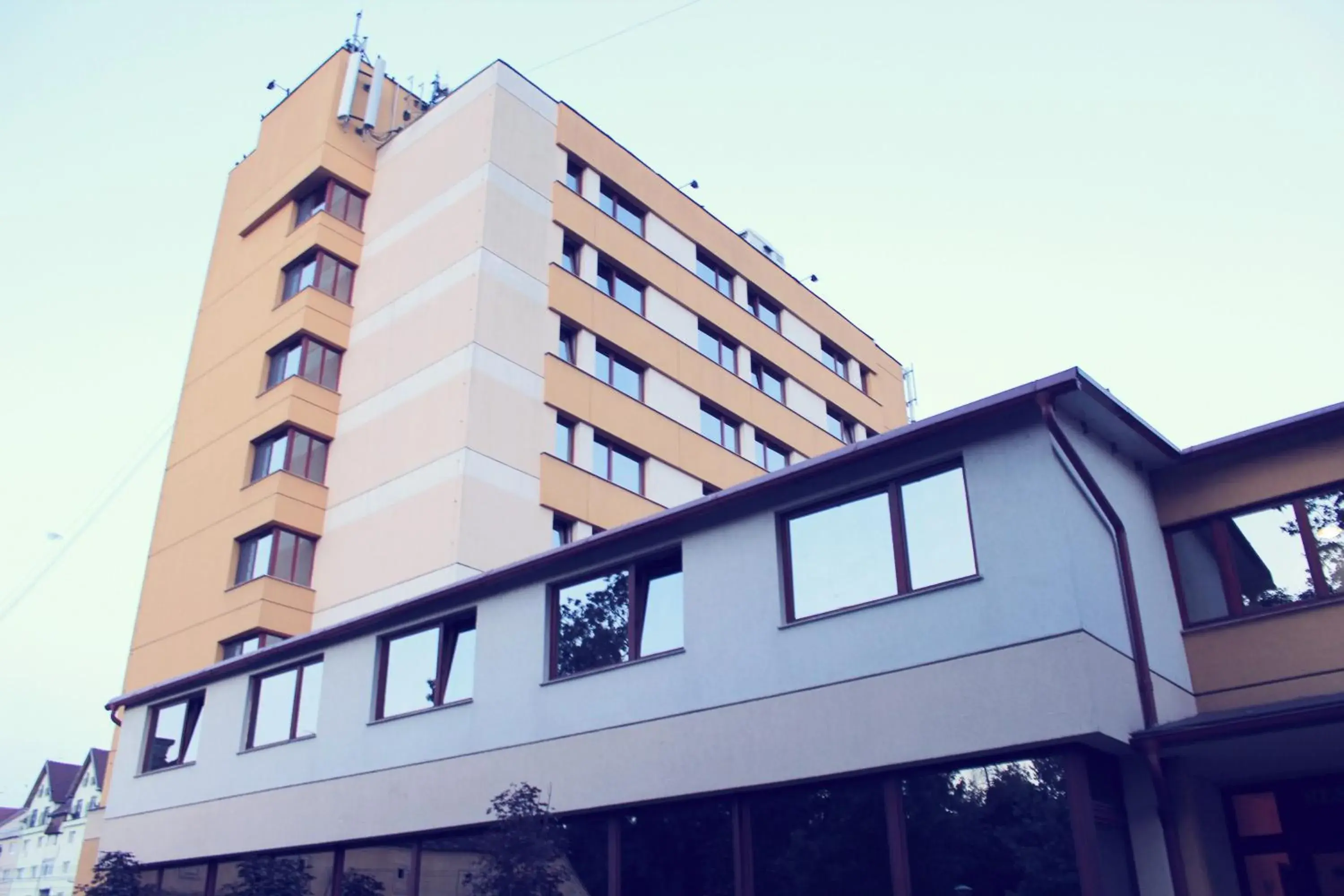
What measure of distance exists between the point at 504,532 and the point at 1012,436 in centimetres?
1593

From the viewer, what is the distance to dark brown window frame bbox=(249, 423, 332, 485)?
29188 millimetres

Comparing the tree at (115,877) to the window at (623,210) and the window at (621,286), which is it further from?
the window at (623,210)

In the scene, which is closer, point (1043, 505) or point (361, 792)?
point (1043, 505)

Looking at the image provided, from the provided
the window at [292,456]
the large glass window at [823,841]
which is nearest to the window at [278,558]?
the window at [292,456]

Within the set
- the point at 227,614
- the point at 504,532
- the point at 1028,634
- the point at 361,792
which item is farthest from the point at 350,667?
the point at 1028,634

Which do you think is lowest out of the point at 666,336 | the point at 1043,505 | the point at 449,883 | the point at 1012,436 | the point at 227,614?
the point at 449,883

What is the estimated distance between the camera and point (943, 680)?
39.6 feet

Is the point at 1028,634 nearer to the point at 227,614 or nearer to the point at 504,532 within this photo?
the point at 504,532

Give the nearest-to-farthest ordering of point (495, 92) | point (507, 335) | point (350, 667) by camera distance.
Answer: point (350, 667) → point (507, 335) → point (495, 92)

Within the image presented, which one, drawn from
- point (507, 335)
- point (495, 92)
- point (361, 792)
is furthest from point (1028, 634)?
point (495, 92)

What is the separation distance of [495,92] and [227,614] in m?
15.4

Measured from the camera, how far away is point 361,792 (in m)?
18.1

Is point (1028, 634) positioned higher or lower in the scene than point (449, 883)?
higher

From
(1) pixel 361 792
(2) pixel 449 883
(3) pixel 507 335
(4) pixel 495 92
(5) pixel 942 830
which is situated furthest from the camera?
(4) pixel 495 92
